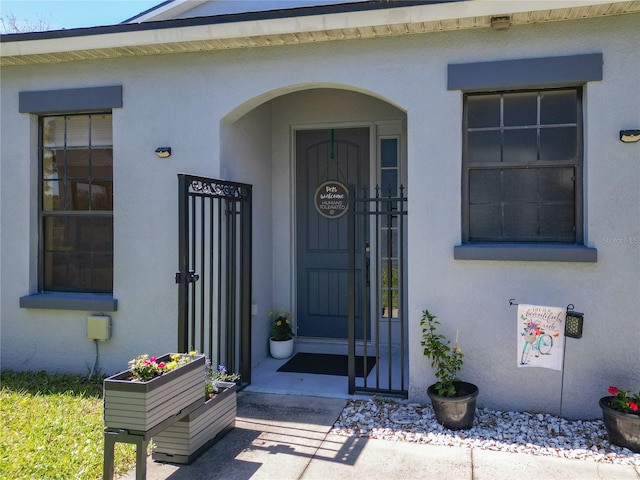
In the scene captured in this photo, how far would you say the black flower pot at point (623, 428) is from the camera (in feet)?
11.7

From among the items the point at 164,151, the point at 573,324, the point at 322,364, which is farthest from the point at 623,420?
the point at 164,151

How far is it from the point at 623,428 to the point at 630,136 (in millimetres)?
2287

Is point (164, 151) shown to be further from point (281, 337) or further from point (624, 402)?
point (624, 402)

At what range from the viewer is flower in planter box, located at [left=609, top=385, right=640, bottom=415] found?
3.63 meters

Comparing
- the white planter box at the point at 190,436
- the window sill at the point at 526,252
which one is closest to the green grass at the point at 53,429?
the white planter box at the point at 190,436

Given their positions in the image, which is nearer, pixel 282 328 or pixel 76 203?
pixel 76 203

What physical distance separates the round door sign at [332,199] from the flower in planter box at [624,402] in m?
3.43

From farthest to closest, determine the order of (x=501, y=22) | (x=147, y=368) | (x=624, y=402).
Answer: (x=501, y=22), (x=624, y=402), (x=147, y=368)

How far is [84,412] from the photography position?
4340 mm

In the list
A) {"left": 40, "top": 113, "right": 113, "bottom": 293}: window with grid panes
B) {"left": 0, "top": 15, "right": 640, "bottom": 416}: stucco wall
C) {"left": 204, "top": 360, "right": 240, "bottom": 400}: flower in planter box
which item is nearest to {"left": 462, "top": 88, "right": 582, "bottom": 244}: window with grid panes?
{"left": 0, "top": 15, "right": 640, "bottom": 416}: stucco wall

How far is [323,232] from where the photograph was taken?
6.23 m

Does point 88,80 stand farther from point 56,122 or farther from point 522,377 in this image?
point 522,377

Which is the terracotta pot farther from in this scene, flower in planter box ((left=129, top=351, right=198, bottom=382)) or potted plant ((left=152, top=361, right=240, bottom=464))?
flower in planter box ((left=129, top=351, right=198, bottom=382))

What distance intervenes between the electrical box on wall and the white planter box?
2023mm
